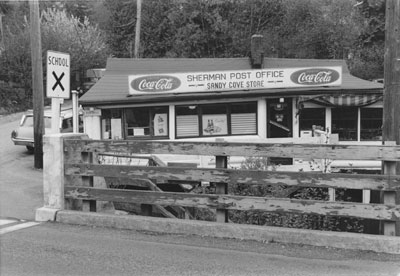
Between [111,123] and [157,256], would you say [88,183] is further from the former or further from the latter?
[111,123]

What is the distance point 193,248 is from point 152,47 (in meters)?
38.8

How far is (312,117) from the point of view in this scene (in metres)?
18.8

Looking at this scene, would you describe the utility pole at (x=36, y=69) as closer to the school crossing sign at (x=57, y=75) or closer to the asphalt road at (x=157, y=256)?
the school crossing sign at (x=57, y=75)

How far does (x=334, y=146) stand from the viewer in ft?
18.6

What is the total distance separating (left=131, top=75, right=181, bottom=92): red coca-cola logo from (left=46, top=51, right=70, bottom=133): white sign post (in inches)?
352

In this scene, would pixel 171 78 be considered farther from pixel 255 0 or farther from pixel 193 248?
pixel 255 0

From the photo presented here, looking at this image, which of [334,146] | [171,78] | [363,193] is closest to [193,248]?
[334,146]

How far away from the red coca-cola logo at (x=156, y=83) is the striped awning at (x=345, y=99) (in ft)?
17.0

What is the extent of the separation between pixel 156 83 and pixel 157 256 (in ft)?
43.3

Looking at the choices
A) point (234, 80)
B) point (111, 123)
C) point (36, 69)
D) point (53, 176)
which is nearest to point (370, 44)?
point (234, 80)

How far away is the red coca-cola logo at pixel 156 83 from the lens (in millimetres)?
17719

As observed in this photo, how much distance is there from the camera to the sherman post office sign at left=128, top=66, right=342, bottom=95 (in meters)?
17.8

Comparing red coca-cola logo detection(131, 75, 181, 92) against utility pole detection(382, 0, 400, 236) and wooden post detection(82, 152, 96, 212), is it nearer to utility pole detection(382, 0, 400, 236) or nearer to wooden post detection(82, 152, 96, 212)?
wooden post detection(82, 152, 96, 212)

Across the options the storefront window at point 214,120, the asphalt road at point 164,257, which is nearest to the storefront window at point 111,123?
the storefront window at point 214,120
